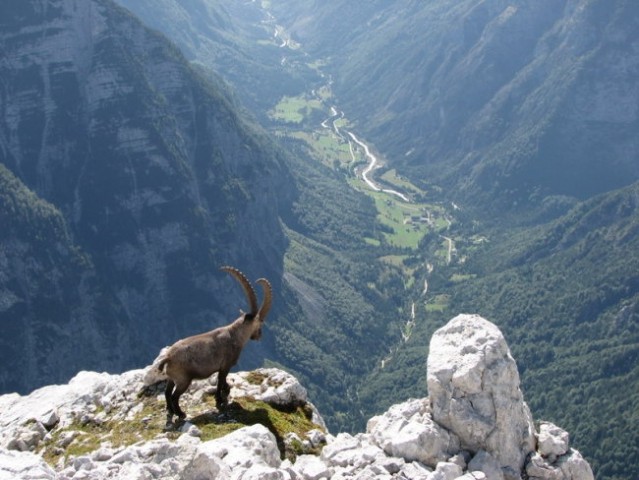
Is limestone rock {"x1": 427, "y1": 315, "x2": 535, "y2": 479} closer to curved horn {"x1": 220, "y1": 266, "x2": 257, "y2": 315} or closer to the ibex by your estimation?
curved horn {"x1": 220, "y1": 266, "x2": 257, "y2": 315}

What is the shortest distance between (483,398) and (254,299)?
542 inches

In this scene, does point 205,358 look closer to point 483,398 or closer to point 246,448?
point 246,448

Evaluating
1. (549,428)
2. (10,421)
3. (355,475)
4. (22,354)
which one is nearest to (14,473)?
(355,475)

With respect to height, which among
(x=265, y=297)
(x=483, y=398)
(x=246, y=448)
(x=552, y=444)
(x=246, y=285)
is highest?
(x=246, y=285)

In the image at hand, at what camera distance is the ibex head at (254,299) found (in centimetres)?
4141

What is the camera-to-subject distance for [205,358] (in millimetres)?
39875

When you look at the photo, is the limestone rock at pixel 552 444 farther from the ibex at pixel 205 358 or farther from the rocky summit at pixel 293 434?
the ibex at pixel 205 358

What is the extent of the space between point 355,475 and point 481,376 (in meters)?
8.87

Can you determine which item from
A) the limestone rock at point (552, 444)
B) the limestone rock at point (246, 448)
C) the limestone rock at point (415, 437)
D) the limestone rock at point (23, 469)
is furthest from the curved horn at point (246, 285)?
the limestone rock at point (552, 444)

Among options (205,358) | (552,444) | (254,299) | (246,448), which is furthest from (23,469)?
(552,444)

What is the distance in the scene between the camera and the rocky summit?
31.3 metres

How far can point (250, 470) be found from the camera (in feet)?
96.1

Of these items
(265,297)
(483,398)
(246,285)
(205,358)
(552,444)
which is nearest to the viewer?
(483,398)

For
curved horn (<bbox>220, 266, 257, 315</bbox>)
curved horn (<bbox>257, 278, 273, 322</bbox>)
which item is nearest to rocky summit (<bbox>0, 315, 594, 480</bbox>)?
curved horn (<bbox>257, 278, 273, 322</bbox>)
